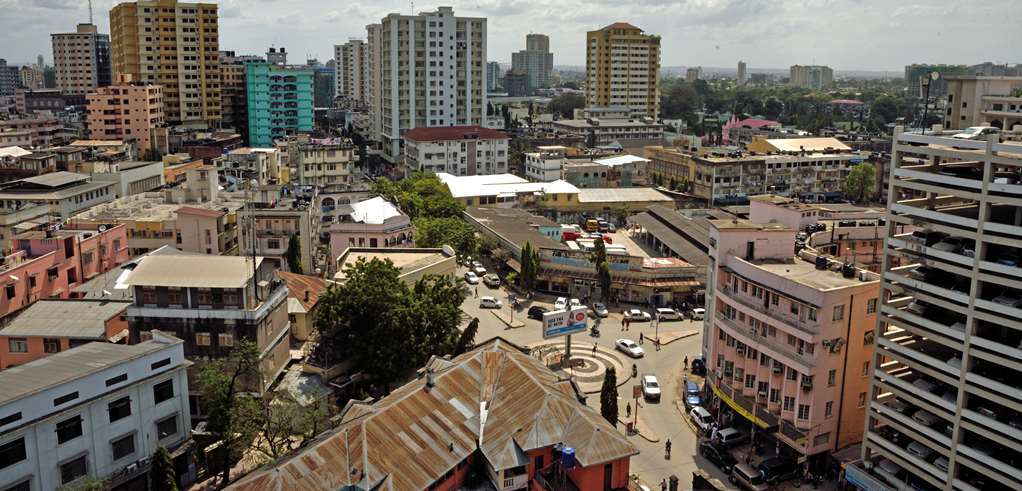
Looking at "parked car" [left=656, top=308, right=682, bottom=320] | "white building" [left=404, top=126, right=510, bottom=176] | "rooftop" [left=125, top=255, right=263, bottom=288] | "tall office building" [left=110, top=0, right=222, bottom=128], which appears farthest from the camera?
"tall office building" [left=110, top=0, right=222, bottom=128]

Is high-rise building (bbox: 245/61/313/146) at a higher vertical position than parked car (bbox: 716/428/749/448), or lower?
higher

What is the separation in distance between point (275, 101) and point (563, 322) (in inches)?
2753

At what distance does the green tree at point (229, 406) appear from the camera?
27078 millimetres

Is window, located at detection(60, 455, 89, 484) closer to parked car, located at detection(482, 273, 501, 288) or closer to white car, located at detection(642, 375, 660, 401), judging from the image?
white car, located at detection(642, 375, 660, 401)

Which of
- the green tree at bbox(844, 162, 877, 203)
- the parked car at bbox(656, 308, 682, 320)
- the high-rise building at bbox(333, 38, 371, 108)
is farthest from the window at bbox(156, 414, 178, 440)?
the high-rise building at bbox(333, 38, 371, 108)

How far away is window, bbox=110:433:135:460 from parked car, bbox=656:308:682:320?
28.3 meters

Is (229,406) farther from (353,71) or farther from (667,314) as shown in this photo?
(353,71)

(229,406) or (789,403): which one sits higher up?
(229,406)

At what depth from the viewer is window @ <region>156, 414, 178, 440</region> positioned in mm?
26797

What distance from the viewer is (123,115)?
8531cm

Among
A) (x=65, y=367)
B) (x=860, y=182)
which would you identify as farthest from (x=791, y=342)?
(x=860, y=182)

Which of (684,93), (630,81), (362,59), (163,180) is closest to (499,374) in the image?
(163,180)

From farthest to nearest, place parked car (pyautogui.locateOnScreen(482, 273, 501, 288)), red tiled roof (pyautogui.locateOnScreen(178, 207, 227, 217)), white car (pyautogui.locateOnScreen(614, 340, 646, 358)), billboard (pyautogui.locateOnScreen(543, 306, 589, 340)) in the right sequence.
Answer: parked car (pyautogui.locateOnScreen(482, 273, 501, 288)), red tiled roof (pyautogui.locateOnScreen(178, 207, 227, 217)), white car (pyautogui.locateOnScreen(614, 340, 646, 358)), billboard (pyautogui.locateOnScreen(543, 306, 589, 340))

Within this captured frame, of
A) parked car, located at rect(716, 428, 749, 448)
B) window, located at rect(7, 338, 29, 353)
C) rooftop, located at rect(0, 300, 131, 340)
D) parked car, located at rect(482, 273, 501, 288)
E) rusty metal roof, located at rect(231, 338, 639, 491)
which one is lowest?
parked car, located at rect(716, 428, 749, 448)
